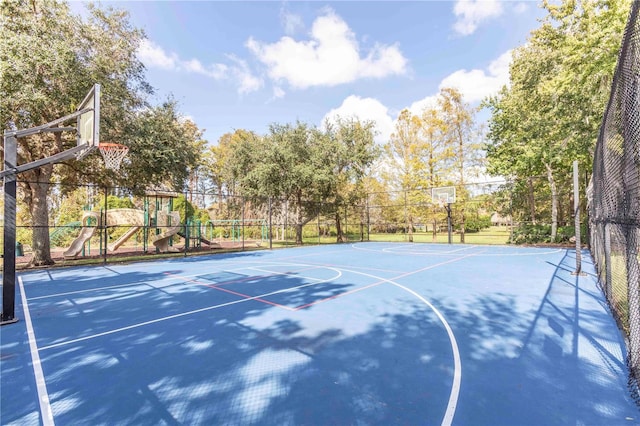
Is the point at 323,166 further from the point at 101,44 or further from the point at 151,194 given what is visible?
the point at 101,44

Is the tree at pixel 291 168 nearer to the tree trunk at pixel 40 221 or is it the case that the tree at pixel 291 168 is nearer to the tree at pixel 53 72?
the tree at pixel 53 72

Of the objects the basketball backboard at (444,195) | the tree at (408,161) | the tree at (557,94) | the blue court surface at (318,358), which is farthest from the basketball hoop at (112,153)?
the tree at (408,161)

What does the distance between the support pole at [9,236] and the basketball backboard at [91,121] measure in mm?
1083

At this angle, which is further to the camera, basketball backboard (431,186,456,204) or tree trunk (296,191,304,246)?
tree trunk (296,191,304,246)

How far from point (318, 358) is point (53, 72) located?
11.7m

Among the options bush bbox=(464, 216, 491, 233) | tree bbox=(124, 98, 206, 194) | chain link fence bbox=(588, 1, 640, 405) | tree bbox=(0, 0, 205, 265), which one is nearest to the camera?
chain link fence bbox=(588, 1, 640, 405)

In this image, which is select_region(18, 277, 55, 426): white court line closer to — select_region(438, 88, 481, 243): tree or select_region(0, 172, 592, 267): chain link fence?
select_region(0, 172, 592, 267): chain link fence

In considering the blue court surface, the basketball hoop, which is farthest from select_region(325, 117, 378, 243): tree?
Answer: the blue court surface

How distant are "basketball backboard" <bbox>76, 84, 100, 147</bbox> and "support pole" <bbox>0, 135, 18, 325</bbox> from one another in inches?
42.6

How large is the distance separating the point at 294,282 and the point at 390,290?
8.36ft

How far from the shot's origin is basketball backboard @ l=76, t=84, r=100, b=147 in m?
5.43

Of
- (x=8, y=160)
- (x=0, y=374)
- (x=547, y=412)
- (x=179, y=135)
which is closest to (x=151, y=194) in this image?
(x=179, y=135)

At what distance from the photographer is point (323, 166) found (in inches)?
803

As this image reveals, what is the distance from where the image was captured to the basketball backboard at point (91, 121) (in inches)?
214
